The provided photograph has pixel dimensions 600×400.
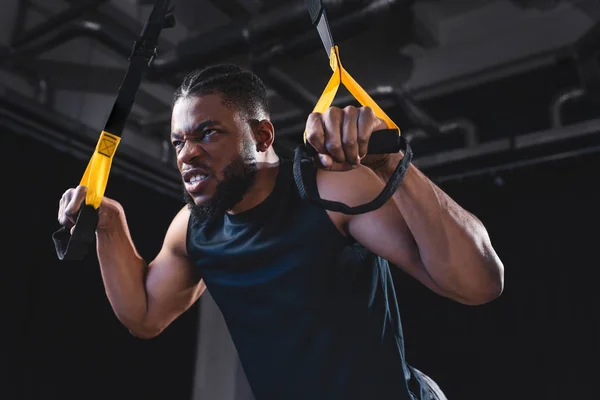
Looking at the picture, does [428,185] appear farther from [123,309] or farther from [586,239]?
[586,239]

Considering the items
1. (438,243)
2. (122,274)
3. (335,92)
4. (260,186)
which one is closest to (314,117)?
(335,92)

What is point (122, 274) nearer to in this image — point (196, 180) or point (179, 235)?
point (179, 235)

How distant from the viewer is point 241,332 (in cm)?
126

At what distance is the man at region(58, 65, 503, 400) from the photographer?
0.93 metres

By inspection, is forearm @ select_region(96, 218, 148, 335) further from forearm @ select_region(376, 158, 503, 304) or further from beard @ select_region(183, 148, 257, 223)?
forearm @ select_region(376, 158, 503, 304)

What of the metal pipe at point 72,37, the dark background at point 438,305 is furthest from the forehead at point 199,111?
the dark background at point 438,305

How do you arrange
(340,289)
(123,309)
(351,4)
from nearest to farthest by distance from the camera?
(340,289) < (123,309) < (351,4)

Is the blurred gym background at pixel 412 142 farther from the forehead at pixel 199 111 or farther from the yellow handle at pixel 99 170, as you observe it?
the yellow handle at pixel 99 170

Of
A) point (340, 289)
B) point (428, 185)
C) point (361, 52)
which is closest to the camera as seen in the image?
point (428, 185)

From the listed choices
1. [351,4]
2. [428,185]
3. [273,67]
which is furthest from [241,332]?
[273,67]

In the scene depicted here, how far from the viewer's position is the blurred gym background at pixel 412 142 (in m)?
2.77

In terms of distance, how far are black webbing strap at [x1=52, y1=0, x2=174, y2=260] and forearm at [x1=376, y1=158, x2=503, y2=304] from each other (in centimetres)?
59

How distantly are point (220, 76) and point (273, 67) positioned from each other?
5.04 feet

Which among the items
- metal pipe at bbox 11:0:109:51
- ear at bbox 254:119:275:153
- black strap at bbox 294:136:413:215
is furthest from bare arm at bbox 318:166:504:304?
metal pipe at bbox 11:0:109:51
